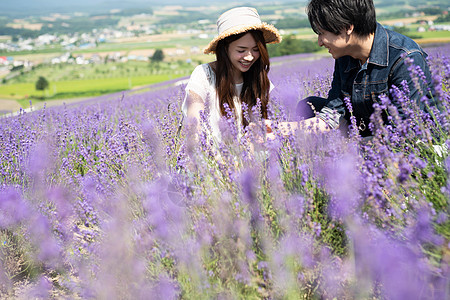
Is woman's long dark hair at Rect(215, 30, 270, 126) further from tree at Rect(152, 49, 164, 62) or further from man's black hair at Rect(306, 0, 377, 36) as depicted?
tree at Rect(152, 49, 164, 62)

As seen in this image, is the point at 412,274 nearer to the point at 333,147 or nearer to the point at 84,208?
the point at 333,147

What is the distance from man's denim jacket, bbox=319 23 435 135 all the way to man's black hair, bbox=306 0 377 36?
0.42 ft

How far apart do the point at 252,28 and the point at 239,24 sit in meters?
0.10

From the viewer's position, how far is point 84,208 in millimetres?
1680

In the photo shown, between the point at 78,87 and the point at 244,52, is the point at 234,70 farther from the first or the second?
the point at 78,87

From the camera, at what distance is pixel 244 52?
239 centimetres

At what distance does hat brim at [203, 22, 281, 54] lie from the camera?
2283 millimetres

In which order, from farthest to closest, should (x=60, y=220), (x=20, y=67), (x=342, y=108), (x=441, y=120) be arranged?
(x=20, y=67) → (x=342, y=108) → (x=60, y=220) → (x=441, y=120)

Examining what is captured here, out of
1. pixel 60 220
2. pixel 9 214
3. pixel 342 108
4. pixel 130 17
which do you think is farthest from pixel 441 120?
pixel 130 17

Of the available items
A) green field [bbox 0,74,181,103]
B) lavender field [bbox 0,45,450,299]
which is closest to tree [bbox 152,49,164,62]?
green field [bbox 0,74,181,103]

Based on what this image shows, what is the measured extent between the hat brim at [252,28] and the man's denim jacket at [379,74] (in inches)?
21.0

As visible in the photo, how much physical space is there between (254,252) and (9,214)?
1429 mm

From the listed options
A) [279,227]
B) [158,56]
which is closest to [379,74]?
[279,227]

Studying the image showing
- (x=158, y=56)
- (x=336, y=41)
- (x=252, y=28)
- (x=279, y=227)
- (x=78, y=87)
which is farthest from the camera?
(x=158, y=56)
